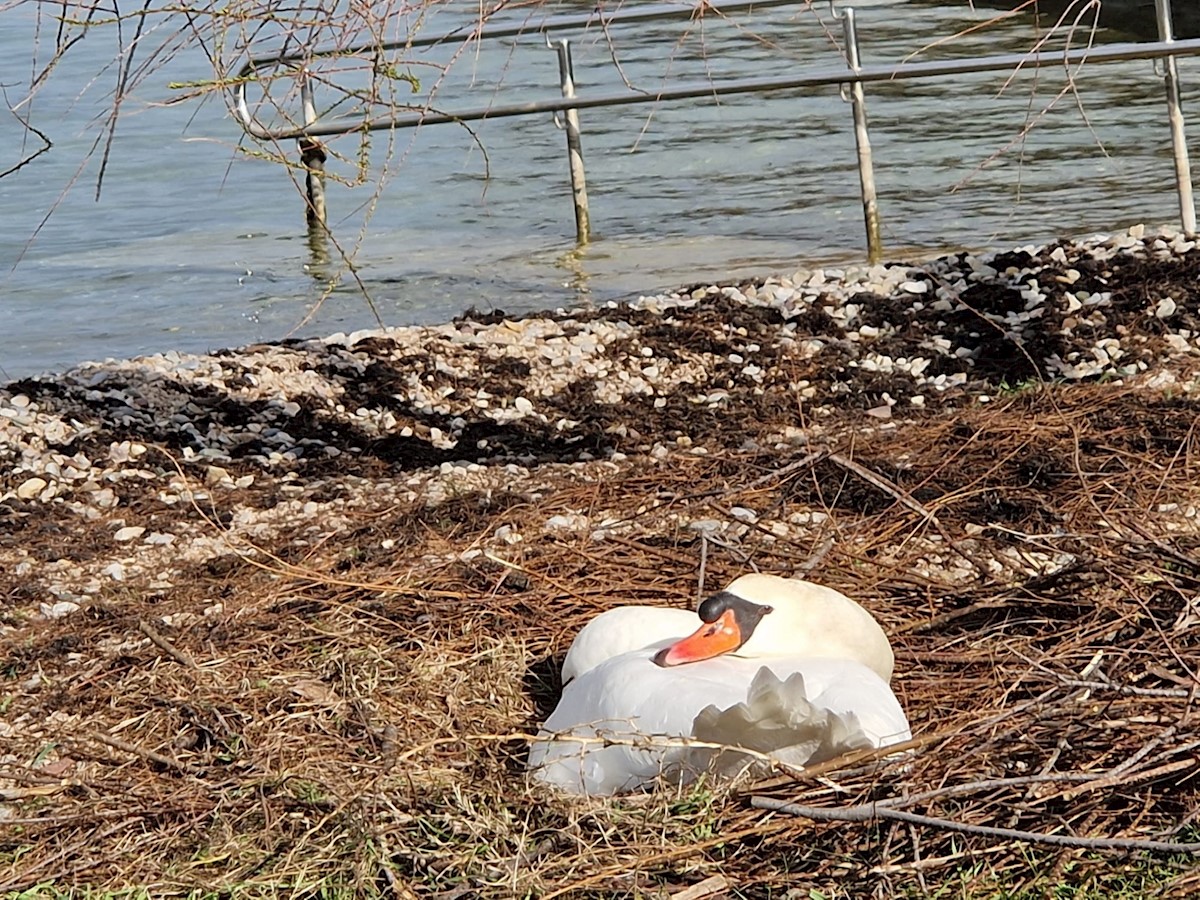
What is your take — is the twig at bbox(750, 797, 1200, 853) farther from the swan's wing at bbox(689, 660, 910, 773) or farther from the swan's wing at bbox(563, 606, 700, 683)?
the swan's wing at bbox(563, 606, 700, 683)

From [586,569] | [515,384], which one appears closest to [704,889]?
[586,569]

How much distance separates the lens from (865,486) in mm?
4473

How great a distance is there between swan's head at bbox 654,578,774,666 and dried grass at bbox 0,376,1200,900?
1.28ft

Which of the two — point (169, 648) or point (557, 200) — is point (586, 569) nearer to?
point (169, 648)

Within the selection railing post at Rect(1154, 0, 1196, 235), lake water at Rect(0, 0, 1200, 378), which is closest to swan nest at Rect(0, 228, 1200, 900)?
railing post at Rect(1154, 0, 1196, 235)

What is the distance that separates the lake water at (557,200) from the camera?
35.6 ft

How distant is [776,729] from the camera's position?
2734mm

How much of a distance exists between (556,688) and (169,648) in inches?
39.2

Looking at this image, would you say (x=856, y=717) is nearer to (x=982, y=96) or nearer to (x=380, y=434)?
(x=380, y=434)

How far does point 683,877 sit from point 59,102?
65.7ft

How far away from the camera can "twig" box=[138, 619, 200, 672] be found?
12.2ft

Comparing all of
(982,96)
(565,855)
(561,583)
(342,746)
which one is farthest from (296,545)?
(982,96)

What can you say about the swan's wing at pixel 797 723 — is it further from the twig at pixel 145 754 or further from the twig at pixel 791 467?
the twig at pixel 791 467

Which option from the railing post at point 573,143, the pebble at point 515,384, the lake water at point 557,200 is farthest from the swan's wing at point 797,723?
the railing post at point 573,143
